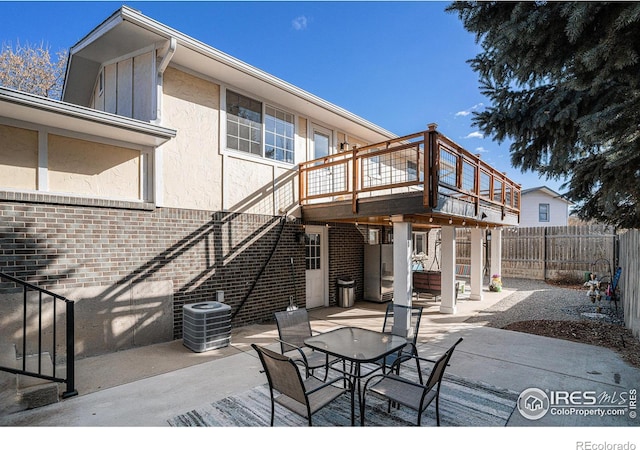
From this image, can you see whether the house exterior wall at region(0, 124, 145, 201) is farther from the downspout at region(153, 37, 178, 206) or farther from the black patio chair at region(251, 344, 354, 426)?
the black patio chair at region(251, 344, 354, 426)

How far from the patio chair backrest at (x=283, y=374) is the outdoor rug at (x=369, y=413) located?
25.1 inches

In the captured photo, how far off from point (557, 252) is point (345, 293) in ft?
34.7

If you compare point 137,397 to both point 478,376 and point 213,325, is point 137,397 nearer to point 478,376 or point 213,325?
point 213,325

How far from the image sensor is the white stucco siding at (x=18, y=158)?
485 cm

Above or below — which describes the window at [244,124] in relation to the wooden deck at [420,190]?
above

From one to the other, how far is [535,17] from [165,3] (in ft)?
20.1

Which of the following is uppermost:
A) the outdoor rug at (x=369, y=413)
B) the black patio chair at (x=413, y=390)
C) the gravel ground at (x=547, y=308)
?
the black patio chair at (x=413, y=390)

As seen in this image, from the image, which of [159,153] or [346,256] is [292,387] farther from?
[346,256]

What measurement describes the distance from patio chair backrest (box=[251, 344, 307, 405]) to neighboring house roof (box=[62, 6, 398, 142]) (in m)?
5.71

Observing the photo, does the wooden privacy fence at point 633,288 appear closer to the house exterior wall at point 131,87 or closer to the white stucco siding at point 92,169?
the white stucco siding at point 92,169

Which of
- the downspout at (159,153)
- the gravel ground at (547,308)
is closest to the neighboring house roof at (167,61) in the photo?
the downspout at (159,153)

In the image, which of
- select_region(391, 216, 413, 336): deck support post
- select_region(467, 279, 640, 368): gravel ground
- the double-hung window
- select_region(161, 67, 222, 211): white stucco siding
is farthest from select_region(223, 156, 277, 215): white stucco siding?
select_region(467, 279, 640, 368): gravel ground

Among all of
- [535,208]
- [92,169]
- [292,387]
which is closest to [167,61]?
[92,169]

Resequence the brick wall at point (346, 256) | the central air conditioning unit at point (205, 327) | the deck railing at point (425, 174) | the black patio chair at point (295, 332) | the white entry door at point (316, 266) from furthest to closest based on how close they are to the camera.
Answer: the brick wall at point (346, 256) < the white entry door at point (316, 266) < the deck railing at point (425, 174) < the central air conditioning unit at point (205, 327) < the black patio chair at point (295, 332)
